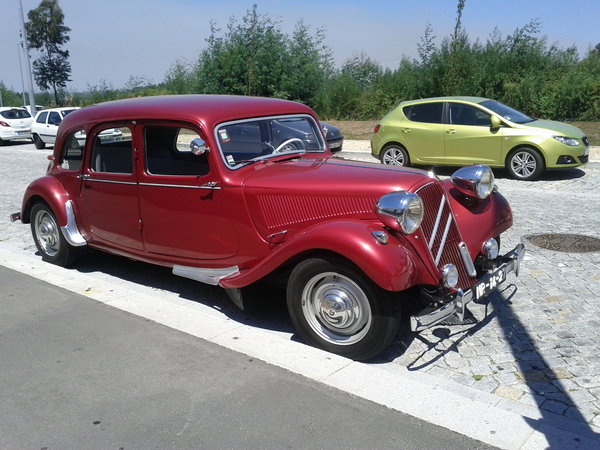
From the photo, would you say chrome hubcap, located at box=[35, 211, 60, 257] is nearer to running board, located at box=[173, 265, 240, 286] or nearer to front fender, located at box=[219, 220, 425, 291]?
running board, located at box=[173, 265, 240, 286]

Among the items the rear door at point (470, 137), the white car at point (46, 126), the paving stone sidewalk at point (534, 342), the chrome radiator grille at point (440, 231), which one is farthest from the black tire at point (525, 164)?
the white car at point (46, 126)

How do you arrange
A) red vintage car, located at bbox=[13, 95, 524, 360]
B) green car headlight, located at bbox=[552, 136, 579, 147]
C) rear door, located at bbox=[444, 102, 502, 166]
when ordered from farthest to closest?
rear door, located at bbox=[444, 102, 502, 166] < green car headlight, located at bbox=[552, 136, 579, 147] < red vintage car, located at bbox=[13, 95, 524, 360]

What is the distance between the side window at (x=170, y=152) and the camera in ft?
16.7

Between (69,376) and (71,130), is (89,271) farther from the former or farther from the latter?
(69,376)

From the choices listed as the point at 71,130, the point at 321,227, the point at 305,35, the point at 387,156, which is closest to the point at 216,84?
the point at 305,35

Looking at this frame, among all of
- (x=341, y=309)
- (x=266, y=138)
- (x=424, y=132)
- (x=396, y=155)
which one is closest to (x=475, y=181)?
(x=341, y=309)

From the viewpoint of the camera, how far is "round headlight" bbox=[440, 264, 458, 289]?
4.12 m

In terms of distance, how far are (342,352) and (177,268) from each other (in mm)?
1788

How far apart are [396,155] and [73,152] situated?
26.9ft

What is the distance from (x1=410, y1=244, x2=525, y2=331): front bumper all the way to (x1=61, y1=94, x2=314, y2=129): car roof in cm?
230

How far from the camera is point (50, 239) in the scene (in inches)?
260

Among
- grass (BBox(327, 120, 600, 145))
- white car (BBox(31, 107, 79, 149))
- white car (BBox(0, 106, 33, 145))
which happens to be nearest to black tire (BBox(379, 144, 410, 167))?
grass (BBox(327, 120, 600, 145))

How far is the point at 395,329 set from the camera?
405cm

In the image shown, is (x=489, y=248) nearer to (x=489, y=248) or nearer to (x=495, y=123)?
(x=489, y=248)
